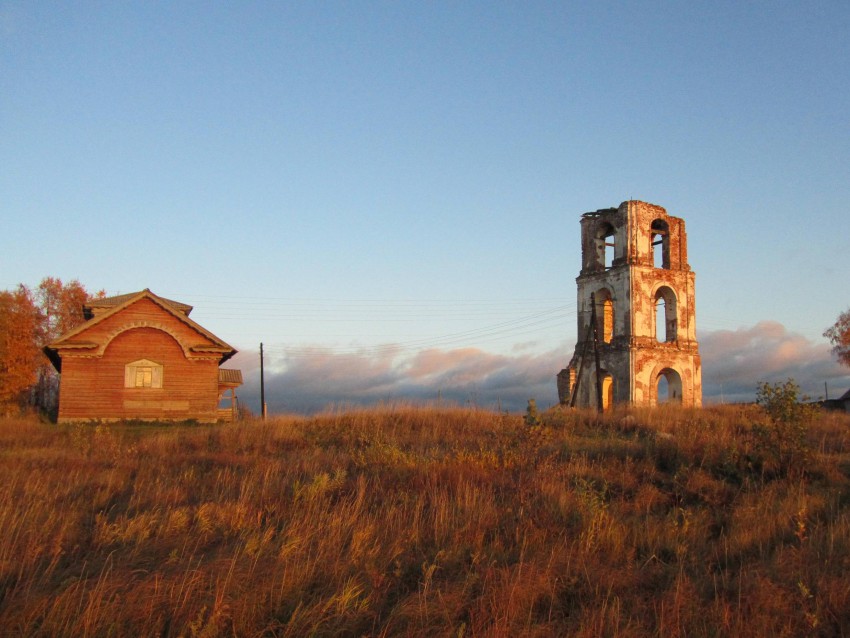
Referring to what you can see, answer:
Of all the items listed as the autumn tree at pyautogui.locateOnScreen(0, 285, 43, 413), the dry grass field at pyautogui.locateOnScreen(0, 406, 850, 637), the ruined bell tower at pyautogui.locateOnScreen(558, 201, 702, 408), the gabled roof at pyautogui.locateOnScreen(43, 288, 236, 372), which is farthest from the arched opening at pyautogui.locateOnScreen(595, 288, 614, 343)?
the autumn tree at pyautogui.locateOnScreen(0, 285, 43, 413)

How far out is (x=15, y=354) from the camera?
39.9m

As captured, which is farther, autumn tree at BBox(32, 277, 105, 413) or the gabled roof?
autumn tree at BBox(32, 277, 105, 413)

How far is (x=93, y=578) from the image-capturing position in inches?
217

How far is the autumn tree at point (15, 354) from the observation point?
3928cm

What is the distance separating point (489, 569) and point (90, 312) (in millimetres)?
32153

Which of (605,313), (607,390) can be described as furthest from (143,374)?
(605,313)

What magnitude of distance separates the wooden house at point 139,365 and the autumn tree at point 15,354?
12640 mm

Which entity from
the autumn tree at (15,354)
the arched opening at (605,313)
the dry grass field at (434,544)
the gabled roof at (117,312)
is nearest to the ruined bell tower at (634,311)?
the arched opening at (605,313)

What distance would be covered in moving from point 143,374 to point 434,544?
24.4 metres

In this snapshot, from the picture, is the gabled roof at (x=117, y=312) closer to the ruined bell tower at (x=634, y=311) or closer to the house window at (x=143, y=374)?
the house window at (x=143, y=374)

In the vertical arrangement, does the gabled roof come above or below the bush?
above

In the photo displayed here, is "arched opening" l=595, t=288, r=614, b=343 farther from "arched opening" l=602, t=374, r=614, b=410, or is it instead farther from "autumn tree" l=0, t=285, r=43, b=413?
"autumn tree" l=0, t=285, r=43, b=413

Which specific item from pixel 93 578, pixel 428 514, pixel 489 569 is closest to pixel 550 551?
pixel 489 569

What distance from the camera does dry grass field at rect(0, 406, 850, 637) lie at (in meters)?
5.12
